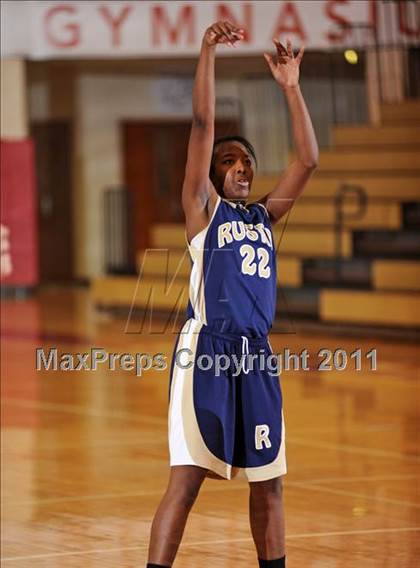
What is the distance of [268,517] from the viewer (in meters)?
4.48

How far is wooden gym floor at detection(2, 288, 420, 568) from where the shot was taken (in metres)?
5.76

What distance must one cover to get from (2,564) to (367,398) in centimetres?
518

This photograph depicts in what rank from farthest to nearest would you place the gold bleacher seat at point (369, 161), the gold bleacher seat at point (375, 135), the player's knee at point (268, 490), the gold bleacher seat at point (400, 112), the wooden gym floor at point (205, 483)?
the gold bleacher seat at point (400, 112)
the gold bleacher seat at point (375, 135)
the gold bleacher seat at point (369, 161)
the wooden gym floor at point (205, 483)
the player's knee at point (268, 490)

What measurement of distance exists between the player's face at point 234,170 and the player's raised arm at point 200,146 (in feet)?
0.50

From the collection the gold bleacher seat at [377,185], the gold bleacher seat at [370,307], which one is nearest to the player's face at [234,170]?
the gold bleacher seat at [370,307]

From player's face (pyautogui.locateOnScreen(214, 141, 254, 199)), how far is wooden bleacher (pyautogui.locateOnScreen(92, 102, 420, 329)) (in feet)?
32.0

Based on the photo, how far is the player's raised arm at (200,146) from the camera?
4.27 metres

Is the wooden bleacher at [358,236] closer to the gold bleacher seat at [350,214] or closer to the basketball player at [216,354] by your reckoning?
the gold bleacher seat at [350,214]

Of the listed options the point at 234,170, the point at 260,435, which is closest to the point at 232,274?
the point at 234,170

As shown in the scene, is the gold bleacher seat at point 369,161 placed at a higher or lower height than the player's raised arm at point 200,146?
higher

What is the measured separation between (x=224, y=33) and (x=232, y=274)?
0.70 meters

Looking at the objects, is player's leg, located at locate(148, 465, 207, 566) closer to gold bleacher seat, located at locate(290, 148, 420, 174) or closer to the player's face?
the player's face

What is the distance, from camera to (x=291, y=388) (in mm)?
11016

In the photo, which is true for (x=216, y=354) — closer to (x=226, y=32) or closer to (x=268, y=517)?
(x=268, y=517)
